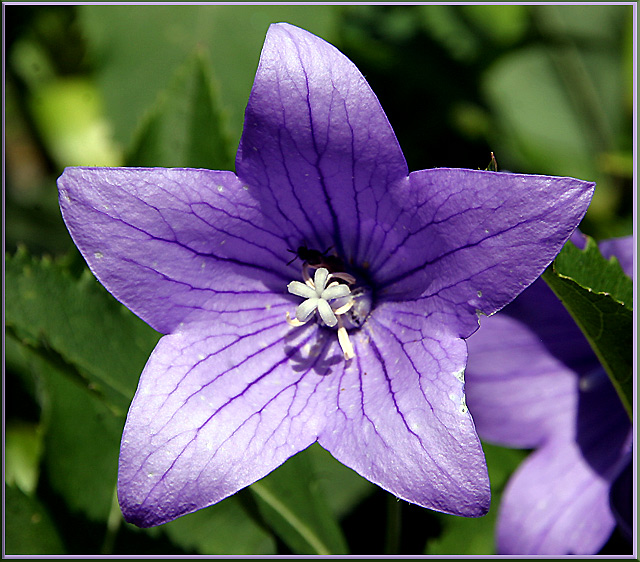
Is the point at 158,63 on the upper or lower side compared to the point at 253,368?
upper

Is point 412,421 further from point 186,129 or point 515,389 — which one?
point 186,129

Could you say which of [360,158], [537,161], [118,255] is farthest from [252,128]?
[537,161]

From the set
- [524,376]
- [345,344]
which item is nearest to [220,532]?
[345,344]

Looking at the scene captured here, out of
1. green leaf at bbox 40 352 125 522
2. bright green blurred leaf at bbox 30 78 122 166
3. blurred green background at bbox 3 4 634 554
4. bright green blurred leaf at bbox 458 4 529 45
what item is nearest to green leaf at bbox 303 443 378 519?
blurred green background at bbox 3 4 634 554

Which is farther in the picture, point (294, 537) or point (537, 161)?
point (537, 161)

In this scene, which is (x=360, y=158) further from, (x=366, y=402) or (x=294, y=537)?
(x=294, y=537)

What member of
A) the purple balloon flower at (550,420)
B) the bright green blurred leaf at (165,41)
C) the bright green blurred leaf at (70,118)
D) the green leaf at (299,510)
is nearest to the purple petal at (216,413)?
the green leaf at (299,510)
